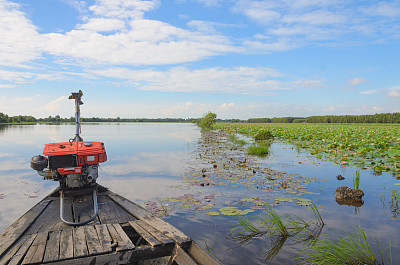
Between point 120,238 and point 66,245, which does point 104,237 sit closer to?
point 120,238

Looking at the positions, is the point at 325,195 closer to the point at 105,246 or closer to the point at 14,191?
the point at 105,246

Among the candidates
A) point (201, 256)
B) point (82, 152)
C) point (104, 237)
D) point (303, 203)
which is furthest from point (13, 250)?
point (303, 203)

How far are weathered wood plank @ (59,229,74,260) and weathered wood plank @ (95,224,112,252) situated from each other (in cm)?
28

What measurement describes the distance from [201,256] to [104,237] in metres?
1.10

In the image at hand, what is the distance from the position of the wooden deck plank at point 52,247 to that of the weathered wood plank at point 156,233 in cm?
91

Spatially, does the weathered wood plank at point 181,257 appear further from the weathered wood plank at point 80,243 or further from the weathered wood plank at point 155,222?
the weathered wood plank at point 80,243

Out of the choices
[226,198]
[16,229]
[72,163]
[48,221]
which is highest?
[72,163]

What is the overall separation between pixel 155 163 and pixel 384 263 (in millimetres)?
9164

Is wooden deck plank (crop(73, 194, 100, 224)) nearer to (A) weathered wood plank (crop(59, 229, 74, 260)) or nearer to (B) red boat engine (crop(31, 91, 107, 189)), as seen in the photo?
(B) red boat engine (crop(31, 91, 107, 189))

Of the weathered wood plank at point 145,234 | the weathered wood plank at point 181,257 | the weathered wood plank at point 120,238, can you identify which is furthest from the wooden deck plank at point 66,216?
the weathered wood plank at point 181,257

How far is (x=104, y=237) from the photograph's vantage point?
114 inches

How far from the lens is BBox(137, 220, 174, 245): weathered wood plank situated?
9.02 feet

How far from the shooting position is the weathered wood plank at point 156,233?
2750 millimetres

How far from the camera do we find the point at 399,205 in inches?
218
